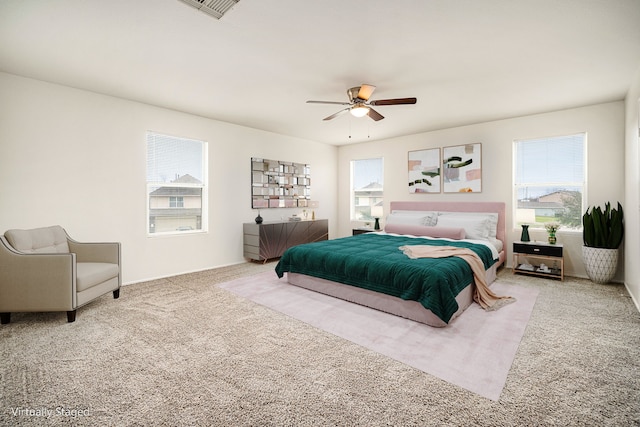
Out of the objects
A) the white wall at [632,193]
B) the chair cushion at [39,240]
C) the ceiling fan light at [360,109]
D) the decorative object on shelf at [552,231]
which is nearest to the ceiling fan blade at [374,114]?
the ceiling fan light at [360,109]

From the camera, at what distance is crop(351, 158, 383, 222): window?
702 cm

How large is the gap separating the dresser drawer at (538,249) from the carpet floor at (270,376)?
1341mm

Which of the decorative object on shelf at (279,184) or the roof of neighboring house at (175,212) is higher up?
the decorative object on shelf at (279,184)

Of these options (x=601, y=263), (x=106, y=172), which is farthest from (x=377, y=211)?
(x=106, y=172)

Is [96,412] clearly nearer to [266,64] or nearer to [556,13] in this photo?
[266,64]

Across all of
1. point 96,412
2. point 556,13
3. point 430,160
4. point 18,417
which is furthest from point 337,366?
point 430,160

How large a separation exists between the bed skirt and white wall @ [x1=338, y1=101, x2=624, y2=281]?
1848 millimetres

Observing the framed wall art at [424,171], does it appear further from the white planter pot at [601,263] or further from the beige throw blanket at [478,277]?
the beige throw blanket at [478,277]

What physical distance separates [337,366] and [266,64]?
2979mm

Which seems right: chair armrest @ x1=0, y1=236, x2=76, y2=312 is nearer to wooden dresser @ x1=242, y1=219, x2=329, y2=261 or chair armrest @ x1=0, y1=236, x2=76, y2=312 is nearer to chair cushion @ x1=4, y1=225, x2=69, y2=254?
chair cushion @ x1=4, y1=225, x2=69, y2=254

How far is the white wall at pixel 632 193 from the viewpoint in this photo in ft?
10.8

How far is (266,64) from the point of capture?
319 centimetres

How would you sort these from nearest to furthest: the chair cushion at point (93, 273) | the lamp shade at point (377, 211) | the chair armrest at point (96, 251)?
the chair cushion at point (93, 273), the chair armrest at point (96, 251), the lamp shade at point (377, 211)

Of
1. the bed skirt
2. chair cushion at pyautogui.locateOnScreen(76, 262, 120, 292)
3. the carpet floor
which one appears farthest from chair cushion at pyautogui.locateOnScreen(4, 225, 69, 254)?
the bed skirt
